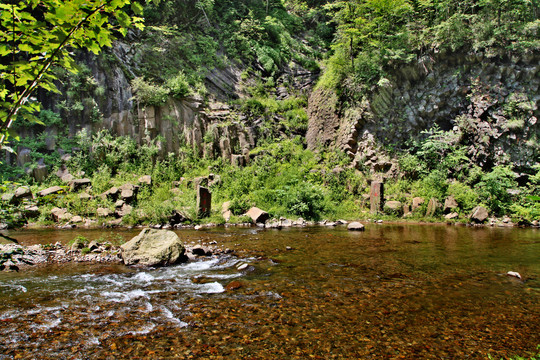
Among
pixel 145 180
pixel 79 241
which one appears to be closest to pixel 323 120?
pixel 145 180

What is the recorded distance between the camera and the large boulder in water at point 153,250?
652 cm

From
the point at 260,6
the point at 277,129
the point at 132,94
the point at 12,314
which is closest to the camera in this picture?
the point at 12,314

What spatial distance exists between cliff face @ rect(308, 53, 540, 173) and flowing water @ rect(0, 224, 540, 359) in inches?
441

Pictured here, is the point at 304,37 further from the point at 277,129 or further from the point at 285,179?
the point at 285,179

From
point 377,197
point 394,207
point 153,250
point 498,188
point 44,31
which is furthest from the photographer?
point 377,197

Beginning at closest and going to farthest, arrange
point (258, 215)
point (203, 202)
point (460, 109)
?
point (258, 215)
point (203, 202)
point (460, 109)

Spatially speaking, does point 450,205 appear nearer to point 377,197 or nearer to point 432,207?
point 432,207

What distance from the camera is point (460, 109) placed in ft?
56.2

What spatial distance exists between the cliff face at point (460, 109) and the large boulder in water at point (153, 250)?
13750mm

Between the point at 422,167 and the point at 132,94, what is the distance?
1805 centimetres

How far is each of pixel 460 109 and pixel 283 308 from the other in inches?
707

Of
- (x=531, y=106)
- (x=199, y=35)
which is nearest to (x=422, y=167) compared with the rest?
(x=531, y=106)

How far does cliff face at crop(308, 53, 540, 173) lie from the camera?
51.0ft

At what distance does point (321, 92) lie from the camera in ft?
72.0
